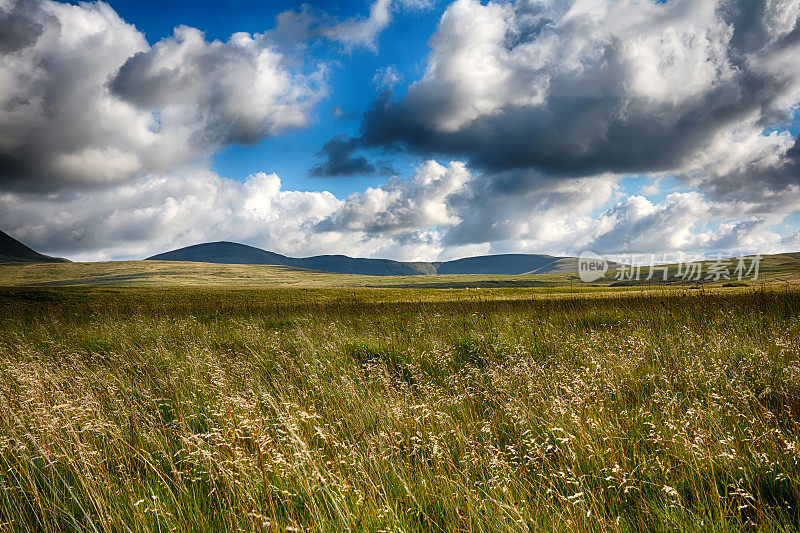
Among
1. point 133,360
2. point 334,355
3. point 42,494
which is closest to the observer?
point 42,494

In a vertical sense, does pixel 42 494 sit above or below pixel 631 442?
below

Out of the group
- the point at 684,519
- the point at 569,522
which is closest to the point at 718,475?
the point at 684,519

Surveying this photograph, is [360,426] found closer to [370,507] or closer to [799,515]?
[370,507]

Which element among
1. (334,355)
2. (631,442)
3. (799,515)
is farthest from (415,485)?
(334,355)

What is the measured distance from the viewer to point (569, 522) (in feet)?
8.10

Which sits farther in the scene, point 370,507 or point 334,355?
point 334,355

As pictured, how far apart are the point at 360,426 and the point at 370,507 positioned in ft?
5.92

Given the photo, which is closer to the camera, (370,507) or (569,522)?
(569,522)

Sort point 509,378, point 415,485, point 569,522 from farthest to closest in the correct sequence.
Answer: point 509,378 → point 415,485 → point 569,522

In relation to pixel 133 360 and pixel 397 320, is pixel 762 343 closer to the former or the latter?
pixel 397 320

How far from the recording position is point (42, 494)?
12.1ft

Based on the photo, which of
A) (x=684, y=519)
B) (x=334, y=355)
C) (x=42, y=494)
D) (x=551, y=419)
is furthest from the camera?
(x=334, y=355)

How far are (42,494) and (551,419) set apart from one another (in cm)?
504

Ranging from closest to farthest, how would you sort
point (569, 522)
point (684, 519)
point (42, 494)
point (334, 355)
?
1. point (569, 522)
2. point (684, 519)
3. point (42, 494)
4. point (334, 355)
